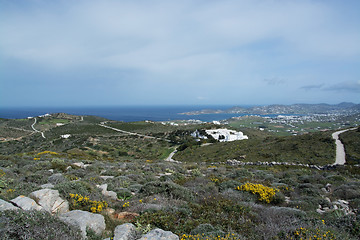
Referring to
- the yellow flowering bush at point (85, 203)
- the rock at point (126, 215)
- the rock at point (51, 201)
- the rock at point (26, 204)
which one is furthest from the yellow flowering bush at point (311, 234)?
the rock at point (26, 204)

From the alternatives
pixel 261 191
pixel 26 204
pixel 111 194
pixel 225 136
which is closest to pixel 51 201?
pixel 26 204

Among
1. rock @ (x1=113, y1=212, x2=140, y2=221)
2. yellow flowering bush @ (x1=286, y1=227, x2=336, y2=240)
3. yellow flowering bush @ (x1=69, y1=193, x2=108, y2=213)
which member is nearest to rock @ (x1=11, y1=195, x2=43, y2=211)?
yellow flowering bush @ (x1=69, y1=193, x2=108, y2=213)

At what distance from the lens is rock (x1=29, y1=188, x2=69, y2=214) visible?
4699 mm

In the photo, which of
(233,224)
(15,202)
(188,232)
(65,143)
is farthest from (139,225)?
(65,143)

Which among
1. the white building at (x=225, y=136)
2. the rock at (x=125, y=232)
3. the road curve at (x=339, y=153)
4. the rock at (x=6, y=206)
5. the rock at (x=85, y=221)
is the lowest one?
the white building at (x=225, y=136)

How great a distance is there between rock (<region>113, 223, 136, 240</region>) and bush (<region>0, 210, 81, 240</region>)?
76 centimetres

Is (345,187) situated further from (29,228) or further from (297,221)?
(29,228)

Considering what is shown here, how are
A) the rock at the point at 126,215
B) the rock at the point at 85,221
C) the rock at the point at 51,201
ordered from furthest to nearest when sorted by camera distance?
the rock at the point at 126,215
the rock at the point at 51,201
the rock at the point at 85,221

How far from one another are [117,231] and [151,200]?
7.19 feet

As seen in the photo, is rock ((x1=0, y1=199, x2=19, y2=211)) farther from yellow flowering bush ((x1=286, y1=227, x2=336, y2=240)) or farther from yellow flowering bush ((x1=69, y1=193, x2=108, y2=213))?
yellow flowering bush ((x1=286, y1=227, x2=336, y2=240))

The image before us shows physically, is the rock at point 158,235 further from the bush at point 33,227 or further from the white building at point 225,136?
the white building at point 225,136

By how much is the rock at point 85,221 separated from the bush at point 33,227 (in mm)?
179

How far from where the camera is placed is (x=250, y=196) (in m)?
7.15

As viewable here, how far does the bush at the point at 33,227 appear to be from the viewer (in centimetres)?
326
